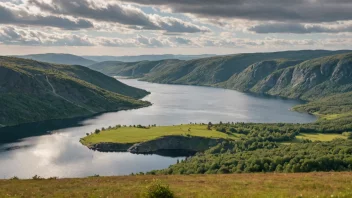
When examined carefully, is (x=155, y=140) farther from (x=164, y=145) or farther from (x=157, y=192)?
(x=157, y=192)

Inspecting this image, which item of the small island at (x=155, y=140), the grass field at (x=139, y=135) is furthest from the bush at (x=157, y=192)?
the grass field at (x=139, y=135)

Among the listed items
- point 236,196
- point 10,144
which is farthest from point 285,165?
point 10,144

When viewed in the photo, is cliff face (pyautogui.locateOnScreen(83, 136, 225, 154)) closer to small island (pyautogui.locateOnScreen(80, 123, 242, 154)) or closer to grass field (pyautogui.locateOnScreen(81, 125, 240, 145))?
small island (pyautogui.locateOnScreen(80, 123, 242, 154))

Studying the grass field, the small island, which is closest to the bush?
the small island

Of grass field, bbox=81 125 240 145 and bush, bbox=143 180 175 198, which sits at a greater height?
bush, bbox=143 180 175 198

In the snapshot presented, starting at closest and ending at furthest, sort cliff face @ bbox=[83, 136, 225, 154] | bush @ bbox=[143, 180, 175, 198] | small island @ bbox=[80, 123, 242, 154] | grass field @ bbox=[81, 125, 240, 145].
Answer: bush @ bbox=[143, 180, 175, 198] → cliff face @ bbox=[83, 136, 225, 154] → small island @ bbox=[80, 123, 242, 154] → grass field @ bbox=[81, 125, 240, 145]

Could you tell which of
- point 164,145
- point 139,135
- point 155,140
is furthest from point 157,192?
point 139,135

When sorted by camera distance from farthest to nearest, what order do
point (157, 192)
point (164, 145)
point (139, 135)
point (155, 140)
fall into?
point (139, 135) → point (164, 145) → point (155, 140) → point (157, 192)

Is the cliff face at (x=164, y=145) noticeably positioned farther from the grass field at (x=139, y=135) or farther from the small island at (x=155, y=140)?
the grass field at (x=139, y=135)
